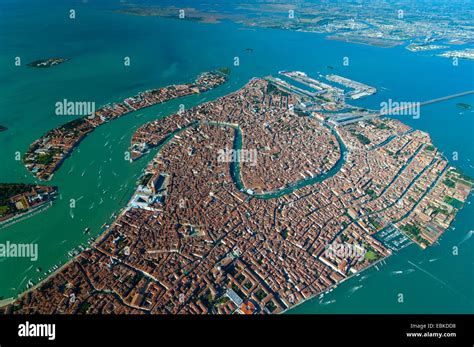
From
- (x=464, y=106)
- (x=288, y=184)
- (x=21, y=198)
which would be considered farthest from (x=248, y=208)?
(x=464, y=106)

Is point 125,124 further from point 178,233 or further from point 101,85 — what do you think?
point 178,233

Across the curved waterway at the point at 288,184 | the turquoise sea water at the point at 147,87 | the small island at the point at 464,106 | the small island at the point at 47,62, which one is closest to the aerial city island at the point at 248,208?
the curved waterway at the point at 288,184

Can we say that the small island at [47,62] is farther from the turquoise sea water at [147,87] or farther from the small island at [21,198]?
the small island at [21,198]

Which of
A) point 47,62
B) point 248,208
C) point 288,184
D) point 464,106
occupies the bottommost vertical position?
point 248,208

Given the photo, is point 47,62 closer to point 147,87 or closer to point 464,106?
point 147,87

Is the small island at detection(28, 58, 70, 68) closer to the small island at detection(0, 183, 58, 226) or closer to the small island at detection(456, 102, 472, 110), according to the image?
the small island at detection(0, 183, 58, 226)

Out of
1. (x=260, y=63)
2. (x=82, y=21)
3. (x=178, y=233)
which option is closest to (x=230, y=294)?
(x=178, y=233)
